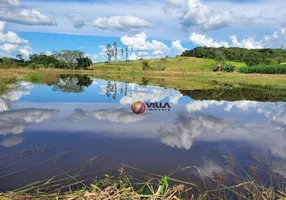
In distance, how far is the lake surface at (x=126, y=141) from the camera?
663 centimetres

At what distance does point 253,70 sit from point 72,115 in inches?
2669

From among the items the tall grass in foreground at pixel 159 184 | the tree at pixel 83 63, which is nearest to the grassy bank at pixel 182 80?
the tall grass in foreground at pixel 159 184

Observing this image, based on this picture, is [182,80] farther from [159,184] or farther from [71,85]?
[159,184]

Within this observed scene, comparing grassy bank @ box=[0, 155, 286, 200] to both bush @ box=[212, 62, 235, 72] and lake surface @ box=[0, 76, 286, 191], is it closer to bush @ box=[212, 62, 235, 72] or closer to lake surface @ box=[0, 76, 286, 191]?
lake surface @ box=[0, 76, 286, 191]

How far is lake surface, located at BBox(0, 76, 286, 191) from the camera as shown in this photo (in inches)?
261

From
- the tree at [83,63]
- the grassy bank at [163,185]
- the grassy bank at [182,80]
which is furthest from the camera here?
the tree at [83,63]

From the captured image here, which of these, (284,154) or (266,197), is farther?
(284,154)

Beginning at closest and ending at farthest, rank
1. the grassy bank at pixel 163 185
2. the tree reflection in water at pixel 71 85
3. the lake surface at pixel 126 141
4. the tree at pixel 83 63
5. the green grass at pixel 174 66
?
the grassy bank at pixel 163 185 < the lake surface at pixel 126 141 < the tree reflection in water at pixel 71 85 < the green grass at pixel 174 66 < the tree at pixel 83 63

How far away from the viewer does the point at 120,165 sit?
263 inches

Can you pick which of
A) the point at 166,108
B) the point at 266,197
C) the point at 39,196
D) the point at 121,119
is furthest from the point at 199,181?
the point at 166,108

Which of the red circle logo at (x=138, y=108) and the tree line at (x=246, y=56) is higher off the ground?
the tree line at (x=246, y=56)

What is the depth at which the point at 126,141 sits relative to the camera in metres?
8.95

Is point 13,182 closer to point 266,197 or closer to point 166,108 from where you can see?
point 266,197

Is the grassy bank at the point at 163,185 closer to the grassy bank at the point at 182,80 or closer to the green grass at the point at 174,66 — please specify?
the grassy bank at the point at 182,80
